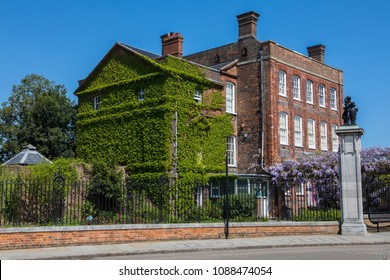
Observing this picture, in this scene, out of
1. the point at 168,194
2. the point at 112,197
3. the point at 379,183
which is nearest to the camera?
the point at 112,197

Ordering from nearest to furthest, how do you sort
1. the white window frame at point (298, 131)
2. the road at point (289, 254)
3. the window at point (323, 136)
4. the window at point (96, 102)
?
the road at point (289, 254), the window at point (96, 102), the white window frame at point (298, 131), the window at point (323, 136)

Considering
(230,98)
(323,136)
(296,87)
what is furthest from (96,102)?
(323,136)

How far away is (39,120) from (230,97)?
1932cm

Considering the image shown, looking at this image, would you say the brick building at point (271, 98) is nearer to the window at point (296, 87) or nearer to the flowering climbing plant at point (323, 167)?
the window at point (296, 87)

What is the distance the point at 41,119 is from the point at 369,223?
1240 inches

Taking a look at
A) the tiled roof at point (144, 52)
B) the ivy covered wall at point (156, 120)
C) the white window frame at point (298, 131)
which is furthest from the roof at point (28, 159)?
the white window frame at point (298, 131)

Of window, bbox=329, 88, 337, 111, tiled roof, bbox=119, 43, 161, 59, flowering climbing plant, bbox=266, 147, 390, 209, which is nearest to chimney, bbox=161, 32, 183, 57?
tiled roof, bbox=119, 43, 161, 59

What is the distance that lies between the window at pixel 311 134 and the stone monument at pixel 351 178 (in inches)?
668

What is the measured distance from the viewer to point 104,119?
32969 mm

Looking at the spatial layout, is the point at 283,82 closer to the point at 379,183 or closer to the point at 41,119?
the point at 379,183

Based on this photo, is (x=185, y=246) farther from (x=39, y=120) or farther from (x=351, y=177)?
(x=39, y=120)

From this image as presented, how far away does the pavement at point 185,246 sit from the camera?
14.3m

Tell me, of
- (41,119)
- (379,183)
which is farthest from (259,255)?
(41,119)

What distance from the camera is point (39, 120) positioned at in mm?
44812
